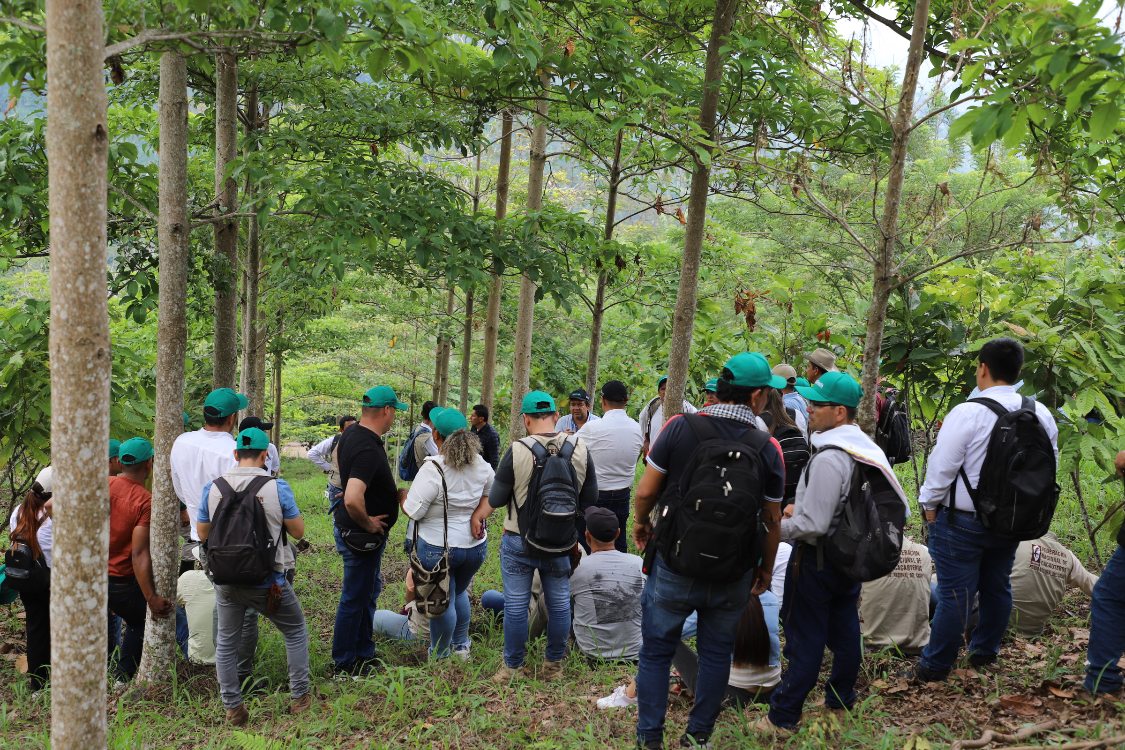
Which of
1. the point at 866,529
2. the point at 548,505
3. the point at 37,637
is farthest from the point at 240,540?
the point at 866,529

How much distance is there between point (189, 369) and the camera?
11.9m

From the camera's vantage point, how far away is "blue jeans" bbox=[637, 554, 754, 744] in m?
3.85

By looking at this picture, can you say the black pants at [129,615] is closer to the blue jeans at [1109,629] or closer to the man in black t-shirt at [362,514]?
the man in black t-shirt at [362,514]

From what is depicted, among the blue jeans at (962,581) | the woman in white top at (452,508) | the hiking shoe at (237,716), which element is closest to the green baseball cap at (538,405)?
the woman in white top at (452,508)

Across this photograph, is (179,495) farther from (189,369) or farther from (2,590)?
(189,369)

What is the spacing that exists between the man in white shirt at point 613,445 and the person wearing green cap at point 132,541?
11.6 ft

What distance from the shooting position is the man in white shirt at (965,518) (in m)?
4.52

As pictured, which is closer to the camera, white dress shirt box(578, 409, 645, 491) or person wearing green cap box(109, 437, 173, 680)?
person wearing green cap box(109, 437, 173, 680)

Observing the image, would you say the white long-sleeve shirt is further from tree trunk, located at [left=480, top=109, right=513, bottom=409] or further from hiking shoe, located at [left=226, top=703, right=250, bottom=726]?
tree trunk, located at [left=480, top=109, right=513, bottom=409]

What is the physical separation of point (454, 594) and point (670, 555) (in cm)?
269

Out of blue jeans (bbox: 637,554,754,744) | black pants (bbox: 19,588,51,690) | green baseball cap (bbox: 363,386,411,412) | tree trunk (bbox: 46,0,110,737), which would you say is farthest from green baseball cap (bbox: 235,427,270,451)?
blue jeans (bbox: 637,554,754,744)

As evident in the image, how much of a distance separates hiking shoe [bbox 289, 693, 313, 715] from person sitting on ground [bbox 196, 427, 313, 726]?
0.01m

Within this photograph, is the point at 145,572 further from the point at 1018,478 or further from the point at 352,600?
the point at 1018,478

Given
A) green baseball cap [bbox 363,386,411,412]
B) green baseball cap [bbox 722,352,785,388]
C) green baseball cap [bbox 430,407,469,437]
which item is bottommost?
green baseball cap [bbox 430,407,469,437]
